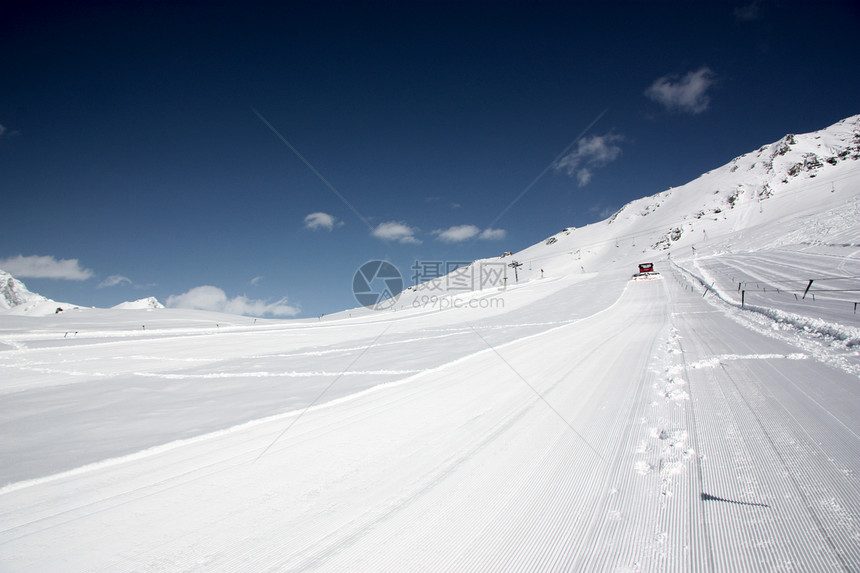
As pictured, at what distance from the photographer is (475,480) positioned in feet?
8.92

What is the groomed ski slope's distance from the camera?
76.6 inches

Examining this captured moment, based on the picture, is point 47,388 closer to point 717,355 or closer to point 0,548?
point 0,548

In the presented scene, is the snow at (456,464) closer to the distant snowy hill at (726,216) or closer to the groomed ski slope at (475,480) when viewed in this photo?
the groomed ski slope at (475,480)

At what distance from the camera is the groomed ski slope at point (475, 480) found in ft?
6.38

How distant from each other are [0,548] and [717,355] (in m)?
9.34

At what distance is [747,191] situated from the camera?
119 m

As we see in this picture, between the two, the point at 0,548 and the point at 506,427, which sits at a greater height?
the point at 0,548

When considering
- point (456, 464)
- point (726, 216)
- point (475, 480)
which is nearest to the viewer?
point (475, 480)

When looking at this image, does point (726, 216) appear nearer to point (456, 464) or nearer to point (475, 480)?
point (456, 464)

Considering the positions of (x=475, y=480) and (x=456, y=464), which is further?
(x=456, y=464)

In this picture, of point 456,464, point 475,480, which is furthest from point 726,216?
point 475,480

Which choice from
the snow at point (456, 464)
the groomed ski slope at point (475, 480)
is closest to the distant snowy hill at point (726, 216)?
the snow at point (456, 464)

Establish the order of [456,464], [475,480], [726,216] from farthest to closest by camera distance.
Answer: [726,216], [456,464], [475,480]

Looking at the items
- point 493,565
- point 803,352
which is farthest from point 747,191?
Answer: point 493,565
